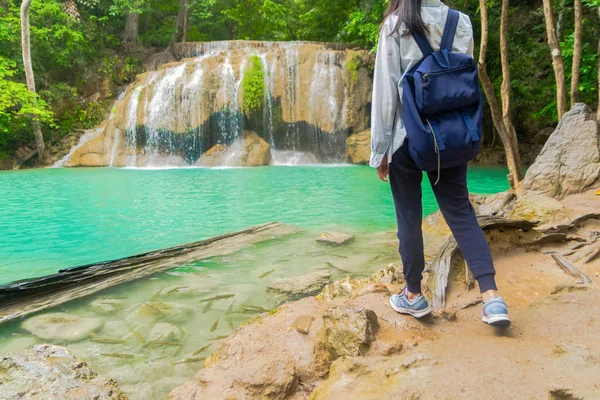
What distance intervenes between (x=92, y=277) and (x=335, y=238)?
2803 millimetres

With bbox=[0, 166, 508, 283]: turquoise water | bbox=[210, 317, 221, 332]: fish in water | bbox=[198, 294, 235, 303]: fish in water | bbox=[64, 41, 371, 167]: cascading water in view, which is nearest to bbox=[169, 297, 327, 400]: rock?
bbox=[210, 317, 221, 332]: fish in water

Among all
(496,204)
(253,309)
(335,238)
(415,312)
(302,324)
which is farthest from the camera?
(496,204)

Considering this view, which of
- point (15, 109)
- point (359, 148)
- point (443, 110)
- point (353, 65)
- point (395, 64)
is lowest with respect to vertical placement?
point (359, 148)

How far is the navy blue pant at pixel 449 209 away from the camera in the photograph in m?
1.91

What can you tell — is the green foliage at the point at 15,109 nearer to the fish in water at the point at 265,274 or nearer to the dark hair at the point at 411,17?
the fish in water at the point at 265,274

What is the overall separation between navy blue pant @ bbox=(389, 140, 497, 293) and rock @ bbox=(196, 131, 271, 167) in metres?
14.5

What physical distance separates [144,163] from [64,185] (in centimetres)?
611

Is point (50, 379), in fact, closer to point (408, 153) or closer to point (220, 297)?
point (220, 297)

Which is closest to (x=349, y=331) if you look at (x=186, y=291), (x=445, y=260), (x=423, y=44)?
(x=445, y=260)

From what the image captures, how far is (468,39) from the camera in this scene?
1850mm

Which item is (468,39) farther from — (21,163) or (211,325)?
(21,163)

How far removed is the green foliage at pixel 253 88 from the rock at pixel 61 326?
14627 mm

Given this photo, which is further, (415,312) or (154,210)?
(154,210)

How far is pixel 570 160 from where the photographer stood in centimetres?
488
